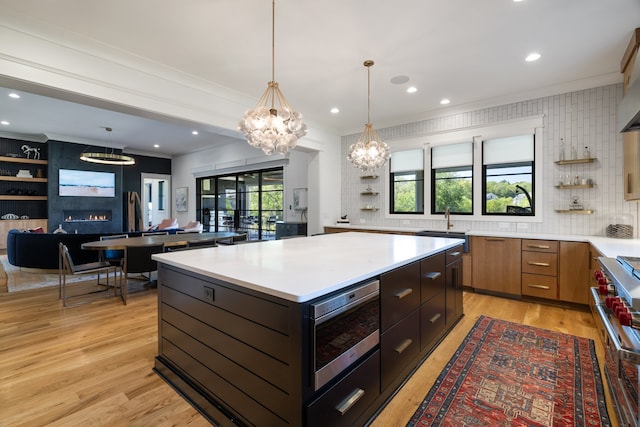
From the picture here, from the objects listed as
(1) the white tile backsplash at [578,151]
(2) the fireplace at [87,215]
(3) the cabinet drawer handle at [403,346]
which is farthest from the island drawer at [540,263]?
(2) the fireplace at [87,215]

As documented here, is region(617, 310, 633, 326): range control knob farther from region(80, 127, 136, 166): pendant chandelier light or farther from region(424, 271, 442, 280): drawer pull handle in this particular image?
region(80, 127, 136, 166): pendant chandelier light

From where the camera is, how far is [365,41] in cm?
295

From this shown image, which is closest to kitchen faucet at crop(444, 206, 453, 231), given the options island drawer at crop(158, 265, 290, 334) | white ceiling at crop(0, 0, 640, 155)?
white ceiling at crop(0, 0, 640, 155)

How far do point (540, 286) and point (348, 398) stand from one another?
3.52 m

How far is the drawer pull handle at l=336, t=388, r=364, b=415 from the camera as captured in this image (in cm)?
137

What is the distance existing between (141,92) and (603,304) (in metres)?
4.53

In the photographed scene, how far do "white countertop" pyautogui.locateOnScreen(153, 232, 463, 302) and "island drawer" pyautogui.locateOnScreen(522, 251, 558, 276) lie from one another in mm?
2049

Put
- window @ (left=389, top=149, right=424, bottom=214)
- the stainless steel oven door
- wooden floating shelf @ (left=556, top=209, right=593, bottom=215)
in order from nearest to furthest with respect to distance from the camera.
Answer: the stainless steel oven door, wooden floating shelf @ (left=556, top=209, right=593, bottom=215), window @ (left=389, top=149, right=424, bottom=214)

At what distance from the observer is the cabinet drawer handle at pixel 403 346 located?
1891 mm

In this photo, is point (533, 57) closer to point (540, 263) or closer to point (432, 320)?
point (540, 263)

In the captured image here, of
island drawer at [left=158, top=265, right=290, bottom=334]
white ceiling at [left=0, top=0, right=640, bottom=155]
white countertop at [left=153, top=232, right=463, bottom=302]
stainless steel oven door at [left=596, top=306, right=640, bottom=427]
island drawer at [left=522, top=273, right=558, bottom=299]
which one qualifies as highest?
white ceiling at [left=0, top=0, right=640, bottom=155]

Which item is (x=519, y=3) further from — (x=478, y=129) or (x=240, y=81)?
(x=240, y=81)

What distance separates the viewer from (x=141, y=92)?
3.34m

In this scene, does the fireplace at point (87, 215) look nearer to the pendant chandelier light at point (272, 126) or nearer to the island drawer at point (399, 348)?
the pendant chandelier light at point (272, 126)
